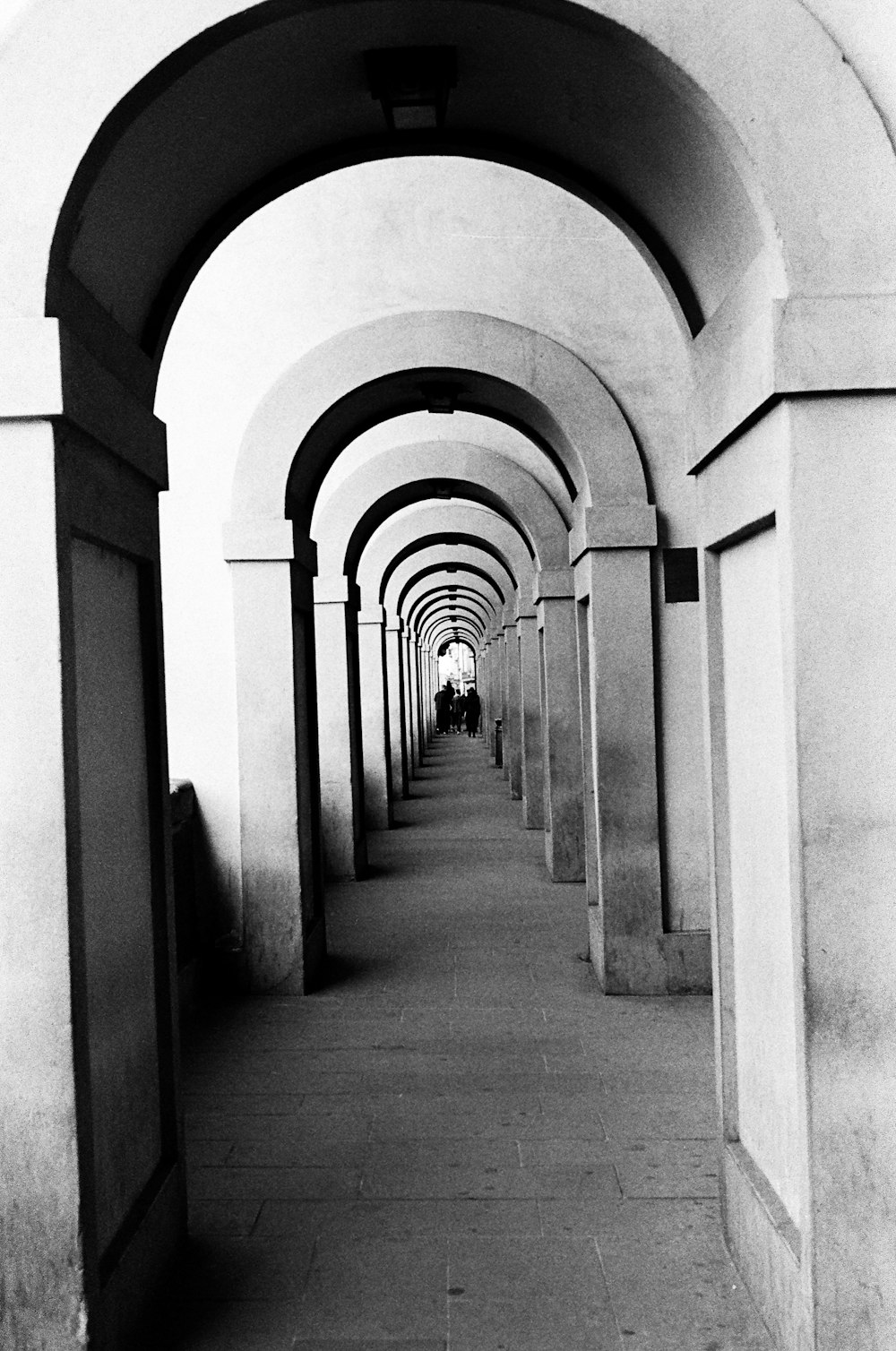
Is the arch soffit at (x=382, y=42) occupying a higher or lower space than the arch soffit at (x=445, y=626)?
lower

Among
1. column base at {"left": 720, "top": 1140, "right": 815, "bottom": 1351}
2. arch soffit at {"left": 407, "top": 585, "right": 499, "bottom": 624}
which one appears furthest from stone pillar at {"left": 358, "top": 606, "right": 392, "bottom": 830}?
column base at {"left": 720, "top": 1140, "right": 815, "bottom": 1351}

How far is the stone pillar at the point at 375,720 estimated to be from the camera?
57.2ft

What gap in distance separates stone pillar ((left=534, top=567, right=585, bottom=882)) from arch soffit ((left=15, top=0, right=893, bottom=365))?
8642 millimetres

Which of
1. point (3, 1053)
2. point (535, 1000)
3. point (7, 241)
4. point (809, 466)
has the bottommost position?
point (535, 1000)

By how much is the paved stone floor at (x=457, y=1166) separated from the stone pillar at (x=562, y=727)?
318 centimetres

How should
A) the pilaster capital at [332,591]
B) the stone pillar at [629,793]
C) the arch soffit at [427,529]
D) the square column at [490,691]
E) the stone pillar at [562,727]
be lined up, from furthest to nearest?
the square column at [490,691] → the arch soffit at [427,529] → the pilaster capital at [332,591] → the stone pillar at [562,727] → the stone pillar at [629,793]

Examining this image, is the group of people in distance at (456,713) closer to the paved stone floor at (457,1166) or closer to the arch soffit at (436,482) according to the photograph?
the arch soffit at (436,482)

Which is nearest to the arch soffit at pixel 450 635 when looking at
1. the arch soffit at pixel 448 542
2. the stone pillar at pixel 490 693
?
the stone pillar at pixel 490 693

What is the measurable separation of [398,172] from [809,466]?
6.13 metres

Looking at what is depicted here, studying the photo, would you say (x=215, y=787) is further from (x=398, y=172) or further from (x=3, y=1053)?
(x=3, y=1053)

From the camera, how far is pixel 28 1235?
3295 mm

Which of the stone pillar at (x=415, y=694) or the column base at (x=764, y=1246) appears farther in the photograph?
the stone pillar at (x=415, y=694)

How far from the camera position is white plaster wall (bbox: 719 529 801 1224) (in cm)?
372

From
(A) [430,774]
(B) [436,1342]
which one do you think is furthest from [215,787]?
(A) [430,774]
